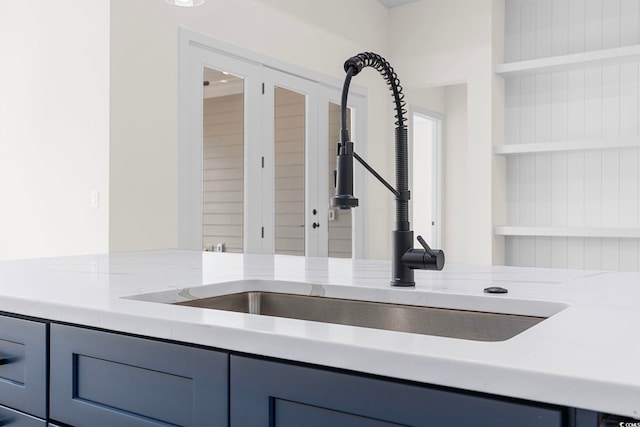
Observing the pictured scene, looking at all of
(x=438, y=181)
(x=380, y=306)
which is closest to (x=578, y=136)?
(x=438, y=181)

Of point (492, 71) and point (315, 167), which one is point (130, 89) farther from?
point (492, 71)

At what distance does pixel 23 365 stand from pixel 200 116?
2.88 m

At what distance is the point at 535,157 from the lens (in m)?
4.52

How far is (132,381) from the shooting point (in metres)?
0.90

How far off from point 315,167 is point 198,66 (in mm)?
1417

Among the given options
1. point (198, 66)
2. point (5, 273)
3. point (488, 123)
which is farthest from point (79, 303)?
point (488, 123)

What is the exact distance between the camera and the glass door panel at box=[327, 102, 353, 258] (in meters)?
5.02

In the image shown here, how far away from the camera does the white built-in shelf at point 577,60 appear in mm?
4098

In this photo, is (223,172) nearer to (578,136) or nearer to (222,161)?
(222,161)

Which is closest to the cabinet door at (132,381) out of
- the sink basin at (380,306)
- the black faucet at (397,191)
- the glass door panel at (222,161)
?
the sink basin at (380,306)

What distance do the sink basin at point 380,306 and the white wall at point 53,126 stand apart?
7.10ft

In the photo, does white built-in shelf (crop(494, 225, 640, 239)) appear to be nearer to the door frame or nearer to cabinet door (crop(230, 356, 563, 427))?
the door frame

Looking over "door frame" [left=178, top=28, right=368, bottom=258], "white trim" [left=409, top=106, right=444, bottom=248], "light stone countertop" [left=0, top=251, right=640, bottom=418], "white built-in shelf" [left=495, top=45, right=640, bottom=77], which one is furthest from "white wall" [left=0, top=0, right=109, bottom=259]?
"white trim" [left=409, top=106, right=444, bottom=248]

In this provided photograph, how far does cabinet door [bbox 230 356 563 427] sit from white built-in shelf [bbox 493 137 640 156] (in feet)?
13.0
